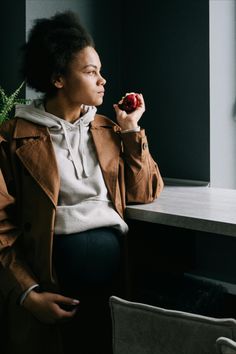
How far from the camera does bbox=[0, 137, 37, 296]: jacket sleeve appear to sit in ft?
5.35

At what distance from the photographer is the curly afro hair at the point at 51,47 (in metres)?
1.74

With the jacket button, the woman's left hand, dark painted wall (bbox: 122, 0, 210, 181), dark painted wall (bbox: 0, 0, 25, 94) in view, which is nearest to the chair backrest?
the jacket button

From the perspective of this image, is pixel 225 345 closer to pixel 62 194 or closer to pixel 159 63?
pixel 62 194

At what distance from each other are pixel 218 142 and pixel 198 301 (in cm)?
98

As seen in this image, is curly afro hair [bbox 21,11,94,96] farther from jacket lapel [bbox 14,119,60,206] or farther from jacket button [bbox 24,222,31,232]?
jacket button [bbox 24,222,31,232]

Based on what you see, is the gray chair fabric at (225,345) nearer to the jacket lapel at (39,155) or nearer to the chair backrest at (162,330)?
the chair backrest at (162,330)

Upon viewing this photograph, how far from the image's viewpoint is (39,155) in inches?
66.9

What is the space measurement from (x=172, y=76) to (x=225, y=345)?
176 centimetres

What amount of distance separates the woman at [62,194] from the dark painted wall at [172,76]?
71cm

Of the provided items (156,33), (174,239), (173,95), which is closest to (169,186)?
(174,239)

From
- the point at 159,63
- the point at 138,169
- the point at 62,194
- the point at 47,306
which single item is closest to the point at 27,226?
the point at 62,194

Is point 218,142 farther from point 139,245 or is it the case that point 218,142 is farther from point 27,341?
point 27,341

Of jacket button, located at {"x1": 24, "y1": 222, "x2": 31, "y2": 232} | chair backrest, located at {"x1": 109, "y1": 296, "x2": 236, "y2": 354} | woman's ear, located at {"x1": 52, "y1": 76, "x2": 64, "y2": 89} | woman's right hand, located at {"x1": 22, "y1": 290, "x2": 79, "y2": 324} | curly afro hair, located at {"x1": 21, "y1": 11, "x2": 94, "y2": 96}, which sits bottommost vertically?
woman's right hand, located at {"x1": 22, "y1": 290, "x2": 79, "y2": 324}

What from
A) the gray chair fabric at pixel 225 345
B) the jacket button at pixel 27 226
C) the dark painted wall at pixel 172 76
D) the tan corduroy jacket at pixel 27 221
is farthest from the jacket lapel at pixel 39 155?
the dark painted wall at pixel 172 76
